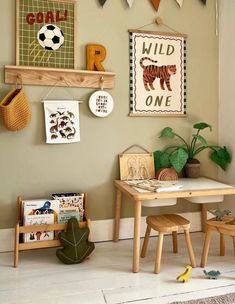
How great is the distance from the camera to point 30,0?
8.02 feet

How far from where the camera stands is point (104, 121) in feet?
8.80

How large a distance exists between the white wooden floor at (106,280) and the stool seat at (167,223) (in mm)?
297

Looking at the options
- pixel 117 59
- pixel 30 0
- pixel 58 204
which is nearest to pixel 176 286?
pixel 58 204

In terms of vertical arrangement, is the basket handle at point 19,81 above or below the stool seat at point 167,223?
above

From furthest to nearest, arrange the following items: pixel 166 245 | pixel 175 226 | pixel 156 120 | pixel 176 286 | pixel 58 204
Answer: pixel 156 120 → pixel 166 245 → pixel 58 204 → pixel 175 226 → pixel 176 286

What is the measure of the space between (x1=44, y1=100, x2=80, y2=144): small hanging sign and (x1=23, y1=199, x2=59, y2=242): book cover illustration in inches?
19.7

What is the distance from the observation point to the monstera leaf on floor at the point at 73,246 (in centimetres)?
221

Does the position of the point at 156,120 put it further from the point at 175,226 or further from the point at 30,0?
the point at 30,0

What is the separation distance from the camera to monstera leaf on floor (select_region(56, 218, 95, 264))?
87.1 inches

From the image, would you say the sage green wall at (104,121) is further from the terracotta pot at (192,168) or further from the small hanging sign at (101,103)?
the terracotta pot at (192,168)

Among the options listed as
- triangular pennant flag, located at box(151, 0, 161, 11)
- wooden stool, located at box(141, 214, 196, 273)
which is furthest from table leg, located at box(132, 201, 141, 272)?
triangular pennant flag, located at box(151, 0, 161, 11)

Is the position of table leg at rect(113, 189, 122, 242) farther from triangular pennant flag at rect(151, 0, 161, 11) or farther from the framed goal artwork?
triangular pennant flag at rect(151, 0, 161, 11)

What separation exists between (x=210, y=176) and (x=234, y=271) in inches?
41.0

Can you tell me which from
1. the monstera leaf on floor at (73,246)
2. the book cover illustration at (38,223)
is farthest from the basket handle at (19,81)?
the monstera leaf on floor at (73,246)
